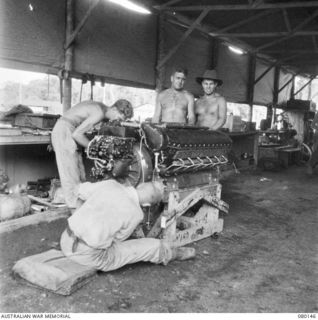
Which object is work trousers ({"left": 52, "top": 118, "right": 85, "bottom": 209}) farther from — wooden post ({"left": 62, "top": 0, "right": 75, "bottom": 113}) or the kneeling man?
wooden post ({"left": 62, "top": 0, "right": 75, "bottom": 113})

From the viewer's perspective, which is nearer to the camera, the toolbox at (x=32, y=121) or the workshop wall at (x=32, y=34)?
the toolbox at (x=32, y=121)

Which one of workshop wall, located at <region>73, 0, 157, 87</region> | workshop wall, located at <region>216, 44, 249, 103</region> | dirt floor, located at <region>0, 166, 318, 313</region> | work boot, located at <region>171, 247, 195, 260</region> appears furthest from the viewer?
workshop wall, located at <region>216, 44, 249, 103</region>

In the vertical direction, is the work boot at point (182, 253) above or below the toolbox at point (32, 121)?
below

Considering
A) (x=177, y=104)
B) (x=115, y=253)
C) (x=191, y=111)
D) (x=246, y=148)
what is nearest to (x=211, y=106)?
(x=191, y=111)

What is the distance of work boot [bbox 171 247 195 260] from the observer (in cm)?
332

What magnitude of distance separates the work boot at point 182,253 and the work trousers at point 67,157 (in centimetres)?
155

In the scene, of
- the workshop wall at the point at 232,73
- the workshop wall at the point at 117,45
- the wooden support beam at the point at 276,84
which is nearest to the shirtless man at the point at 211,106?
the workshop wall at the point at 117,45

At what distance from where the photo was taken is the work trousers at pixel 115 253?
283 cm

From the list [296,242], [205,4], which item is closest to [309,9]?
[205,4]

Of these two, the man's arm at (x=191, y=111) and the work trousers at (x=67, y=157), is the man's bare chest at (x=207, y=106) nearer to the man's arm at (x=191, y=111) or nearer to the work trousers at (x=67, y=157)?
the man's arm at (x=191, y=111)

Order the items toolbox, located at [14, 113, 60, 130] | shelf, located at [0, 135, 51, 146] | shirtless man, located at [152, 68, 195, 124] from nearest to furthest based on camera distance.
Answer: shelf, located at [0, 135, 51, 146] < toolbox, located at [14, 113, 60, 130] < shirtless man, located at [152, 68, 195, 124]

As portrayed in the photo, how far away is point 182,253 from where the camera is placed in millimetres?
3414

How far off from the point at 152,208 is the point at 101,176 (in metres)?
0.92

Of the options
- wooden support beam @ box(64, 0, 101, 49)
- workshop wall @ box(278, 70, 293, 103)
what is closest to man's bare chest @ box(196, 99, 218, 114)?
wooden support beam @ box(64, 0, 101, 49)
